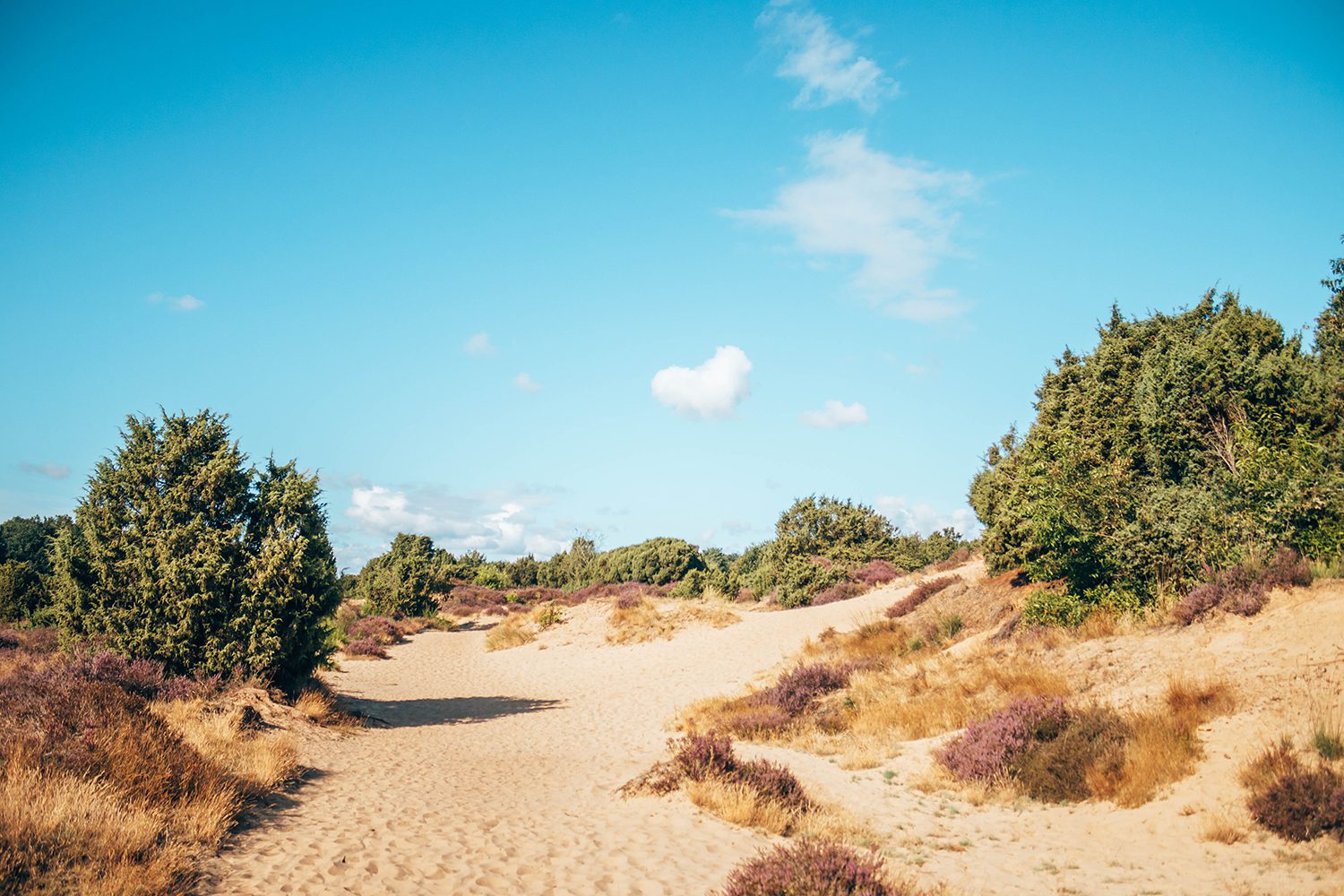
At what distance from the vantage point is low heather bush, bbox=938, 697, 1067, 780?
10.2 metres

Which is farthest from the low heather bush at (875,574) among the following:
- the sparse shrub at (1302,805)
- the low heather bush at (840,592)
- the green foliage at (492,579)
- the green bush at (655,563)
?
the green foliage at (492,579)

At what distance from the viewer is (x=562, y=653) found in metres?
30.0

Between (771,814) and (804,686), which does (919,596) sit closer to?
(804,686)

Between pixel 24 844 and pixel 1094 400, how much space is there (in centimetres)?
2233

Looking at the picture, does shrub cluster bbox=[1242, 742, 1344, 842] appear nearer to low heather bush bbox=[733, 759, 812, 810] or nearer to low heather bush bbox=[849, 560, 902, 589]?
low heather bush bbox=[733, 759, 812, 810]

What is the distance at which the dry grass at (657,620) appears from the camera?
30703mm

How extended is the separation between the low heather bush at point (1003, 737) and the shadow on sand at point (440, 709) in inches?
471

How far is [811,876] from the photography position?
5.75 meters

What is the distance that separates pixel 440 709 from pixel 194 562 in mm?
8324

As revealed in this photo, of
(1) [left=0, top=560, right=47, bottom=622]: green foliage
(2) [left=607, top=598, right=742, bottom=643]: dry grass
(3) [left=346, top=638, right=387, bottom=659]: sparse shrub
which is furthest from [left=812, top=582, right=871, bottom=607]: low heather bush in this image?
(1) [left=0, top=560, right=47, bottom=622]: green foliage

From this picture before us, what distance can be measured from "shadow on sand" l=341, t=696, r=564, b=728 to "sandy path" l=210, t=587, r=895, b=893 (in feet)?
0.26

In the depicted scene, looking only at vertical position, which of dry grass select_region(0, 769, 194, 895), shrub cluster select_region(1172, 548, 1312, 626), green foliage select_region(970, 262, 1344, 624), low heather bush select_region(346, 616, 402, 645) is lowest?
low heather bush select_region(346, 616, 402, 645)

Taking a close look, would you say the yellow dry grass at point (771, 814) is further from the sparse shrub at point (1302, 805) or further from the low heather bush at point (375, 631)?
the low heather bush at point (375, 631)

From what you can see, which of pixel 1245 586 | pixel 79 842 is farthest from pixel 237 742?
pixel 1245 586
